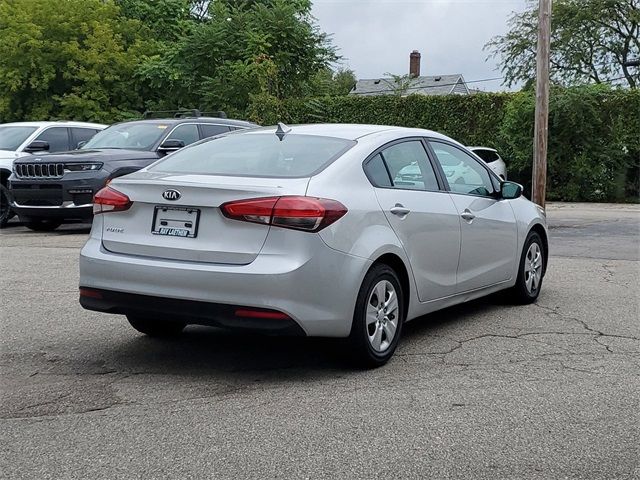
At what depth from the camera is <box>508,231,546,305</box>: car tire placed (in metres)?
7.44

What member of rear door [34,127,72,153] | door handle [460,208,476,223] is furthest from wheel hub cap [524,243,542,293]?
rear door [34,127,72,153]

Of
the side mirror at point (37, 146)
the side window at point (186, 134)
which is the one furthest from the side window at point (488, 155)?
the side mirror at point (37, 146)

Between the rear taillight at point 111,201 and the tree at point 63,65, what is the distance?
2570 centimetres

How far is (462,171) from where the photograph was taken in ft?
22.4

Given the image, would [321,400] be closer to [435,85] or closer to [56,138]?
[56,138]

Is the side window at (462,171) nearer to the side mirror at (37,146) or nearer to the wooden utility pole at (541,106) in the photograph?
the side mirror at (37,146)

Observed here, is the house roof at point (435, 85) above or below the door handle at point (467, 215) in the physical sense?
above

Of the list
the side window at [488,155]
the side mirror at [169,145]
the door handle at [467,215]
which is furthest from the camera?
the side window at [488,155]

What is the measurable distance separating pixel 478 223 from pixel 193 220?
8.56 ft

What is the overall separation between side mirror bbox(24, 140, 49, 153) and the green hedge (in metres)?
12.8

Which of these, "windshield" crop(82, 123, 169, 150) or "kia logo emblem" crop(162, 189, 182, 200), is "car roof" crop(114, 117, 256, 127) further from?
"kia logo emblem" crop(162, 189, 182, 200)

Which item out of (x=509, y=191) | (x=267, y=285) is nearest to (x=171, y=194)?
A: (x=267, y=285)

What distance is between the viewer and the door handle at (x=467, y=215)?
6387 mm

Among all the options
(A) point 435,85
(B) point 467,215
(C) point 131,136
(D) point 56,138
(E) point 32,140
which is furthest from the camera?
(A) point 435,85
